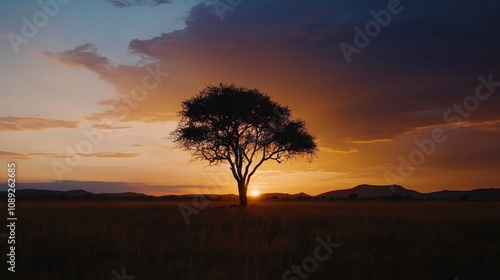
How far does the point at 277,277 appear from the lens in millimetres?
7633

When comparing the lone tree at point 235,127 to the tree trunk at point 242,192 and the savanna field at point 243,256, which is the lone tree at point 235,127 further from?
the savanna field at point 243,256

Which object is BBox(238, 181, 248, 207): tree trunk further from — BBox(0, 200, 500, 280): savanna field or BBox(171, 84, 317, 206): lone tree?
BBox(0, 200, 500, 280): savanna field

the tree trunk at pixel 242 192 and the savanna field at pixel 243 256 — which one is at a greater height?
the tree trunk at pixel 242 192

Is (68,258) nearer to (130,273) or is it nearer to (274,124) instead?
(130,273)

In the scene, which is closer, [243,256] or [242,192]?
[243,256]

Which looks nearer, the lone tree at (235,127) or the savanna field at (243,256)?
the savanna field at (243,256)

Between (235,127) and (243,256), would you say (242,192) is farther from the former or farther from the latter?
(243,256)

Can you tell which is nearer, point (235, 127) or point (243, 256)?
point (243, 256)

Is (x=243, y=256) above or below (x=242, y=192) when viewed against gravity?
below

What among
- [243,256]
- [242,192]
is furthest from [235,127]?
[243,256]

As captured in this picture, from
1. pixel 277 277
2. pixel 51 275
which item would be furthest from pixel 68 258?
pixel 277 277

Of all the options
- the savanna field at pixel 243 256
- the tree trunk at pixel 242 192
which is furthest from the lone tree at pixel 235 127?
the savanna field at pixel 243 256

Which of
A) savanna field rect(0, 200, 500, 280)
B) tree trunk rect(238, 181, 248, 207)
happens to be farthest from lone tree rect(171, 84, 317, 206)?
savanna field rect(0, 200, 500, 280)

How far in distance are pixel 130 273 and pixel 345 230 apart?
7985 millimetres
